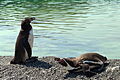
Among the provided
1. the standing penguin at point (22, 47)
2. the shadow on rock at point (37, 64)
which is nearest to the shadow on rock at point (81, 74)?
the shadow on rock at point (37, 64)

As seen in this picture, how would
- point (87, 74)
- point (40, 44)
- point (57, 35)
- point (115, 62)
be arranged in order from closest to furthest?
point (87, 74), point (115, 62), point (40, 44), point (57, 35)

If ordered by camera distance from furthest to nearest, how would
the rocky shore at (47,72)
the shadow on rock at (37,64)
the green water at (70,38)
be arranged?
the green water at (70,38) < the shadow on rock at (37,64) < the rocky shore at (47,72)

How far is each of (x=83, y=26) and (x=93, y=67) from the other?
1093 centimetres

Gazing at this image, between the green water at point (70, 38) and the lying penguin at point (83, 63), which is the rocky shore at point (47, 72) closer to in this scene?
the lying penguin at point (83, 63)

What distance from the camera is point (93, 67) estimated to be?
819cm

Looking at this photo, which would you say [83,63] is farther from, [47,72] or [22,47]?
[22,47]

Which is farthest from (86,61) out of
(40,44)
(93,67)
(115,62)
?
(40,44)

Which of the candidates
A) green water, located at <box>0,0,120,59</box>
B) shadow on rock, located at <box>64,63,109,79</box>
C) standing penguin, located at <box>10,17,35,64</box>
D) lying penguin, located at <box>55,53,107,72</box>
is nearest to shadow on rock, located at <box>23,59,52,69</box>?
standing penguin, located at <box>10,17,35,64</box>

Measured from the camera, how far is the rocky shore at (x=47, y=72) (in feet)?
→ 25.6

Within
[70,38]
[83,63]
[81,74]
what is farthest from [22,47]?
[70,38]

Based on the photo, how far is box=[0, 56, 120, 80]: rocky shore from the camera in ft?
25.6

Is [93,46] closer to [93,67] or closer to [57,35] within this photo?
[57,35]

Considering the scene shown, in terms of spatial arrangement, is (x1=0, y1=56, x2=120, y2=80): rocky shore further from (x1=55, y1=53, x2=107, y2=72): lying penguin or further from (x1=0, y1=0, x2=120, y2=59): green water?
(x1=0, y1=0, x2=120, y2=59): green water

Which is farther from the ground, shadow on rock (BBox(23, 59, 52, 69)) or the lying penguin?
the lying penguin
